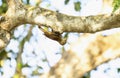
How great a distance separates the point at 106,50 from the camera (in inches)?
189

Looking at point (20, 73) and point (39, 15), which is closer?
point (39, 15)

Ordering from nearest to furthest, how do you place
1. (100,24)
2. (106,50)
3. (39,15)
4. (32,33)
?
(100,24) < (39,15) < (106,50) < (32,33)

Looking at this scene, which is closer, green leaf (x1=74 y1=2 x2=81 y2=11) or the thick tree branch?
the thick tree branch

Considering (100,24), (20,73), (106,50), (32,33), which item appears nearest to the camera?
(100,24)

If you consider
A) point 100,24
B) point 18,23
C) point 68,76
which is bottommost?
point 100,24

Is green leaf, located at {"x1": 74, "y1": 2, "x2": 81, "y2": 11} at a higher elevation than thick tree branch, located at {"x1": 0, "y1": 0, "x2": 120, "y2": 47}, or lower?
higher

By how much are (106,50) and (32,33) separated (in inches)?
100

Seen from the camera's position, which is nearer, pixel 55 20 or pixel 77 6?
pixel 55 20

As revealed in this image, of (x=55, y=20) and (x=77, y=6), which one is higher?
(x=77, y=6)

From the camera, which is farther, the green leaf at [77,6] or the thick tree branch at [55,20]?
the green leaf at [77,6]

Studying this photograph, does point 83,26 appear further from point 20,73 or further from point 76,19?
point 20,73

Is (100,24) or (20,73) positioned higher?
(20,73)

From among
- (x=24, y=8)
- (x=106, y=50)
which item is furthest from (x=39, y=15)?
(x=106, y=50)

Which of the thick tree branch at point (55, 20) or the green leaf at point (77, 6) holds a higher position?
the green leaf at point (77, 6)
